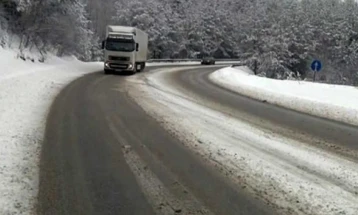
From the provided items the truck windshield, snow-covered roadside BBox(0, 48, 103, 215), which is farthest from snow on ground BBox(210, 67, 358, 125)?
the truck windshield

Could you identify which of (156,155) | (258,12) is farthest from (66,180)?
(258,12)

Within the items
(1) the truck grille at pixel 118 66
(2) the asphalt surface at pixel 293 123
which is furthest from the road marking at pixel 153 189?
(1) the truck grille at pixel 118 66

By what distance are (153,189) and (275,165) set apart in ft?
7.79

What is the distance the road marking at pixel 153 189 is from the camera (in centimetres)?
491

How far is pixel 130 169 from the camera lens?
641 centimetres

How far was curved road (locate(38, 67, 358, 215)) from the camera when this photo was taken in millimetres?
5004

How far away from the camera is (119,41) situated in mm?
31484

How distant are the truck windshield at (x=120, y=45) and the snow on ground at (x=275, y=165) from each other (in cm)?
2085

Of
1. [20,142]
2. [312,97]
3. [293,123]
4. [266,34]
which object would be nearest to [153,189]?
[20,142]

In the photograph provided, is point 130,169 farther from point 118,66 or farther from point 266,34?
point 266,34

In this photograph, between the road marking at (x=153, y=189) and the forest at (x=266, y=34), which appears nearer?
the road marking at (x=153, y=189)

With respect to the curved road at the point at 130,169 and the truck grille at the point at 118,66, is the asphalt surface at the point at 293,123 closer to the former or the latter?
the curved road at the point at 130,169

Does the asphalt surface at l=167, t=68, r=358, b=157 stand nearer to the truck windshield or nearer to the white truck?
the white truck

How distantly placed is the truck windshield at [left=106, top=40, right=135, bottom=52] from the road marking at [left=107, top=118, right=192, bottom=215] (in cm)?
2475
